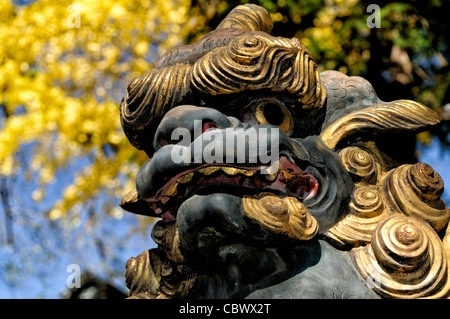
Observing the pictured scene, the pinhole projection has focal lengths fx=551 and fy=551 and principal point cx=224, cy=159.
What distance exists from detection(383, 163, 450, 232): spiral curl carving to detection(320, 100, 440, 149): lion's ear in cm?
13

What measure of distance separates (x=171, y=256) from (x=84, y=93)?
4.76 metres

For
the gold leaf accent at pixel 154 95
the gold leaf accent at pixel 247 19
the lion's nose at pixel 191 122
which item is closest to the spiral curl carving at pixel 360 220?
the lion's nose at pixel 191 122

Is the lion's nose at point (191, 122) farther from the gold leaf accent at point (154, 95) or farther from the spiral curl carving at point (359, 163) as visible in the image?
the spiral curl carving at point (359, 163)

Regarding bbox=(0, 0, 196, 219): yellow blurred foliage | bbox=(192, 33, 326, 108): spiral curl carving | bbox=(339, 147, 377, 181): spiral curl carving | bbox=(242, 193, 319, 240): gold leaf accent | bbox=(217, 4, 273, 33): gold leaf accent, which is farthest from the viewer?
bbox=(0, 0, 196, 219): yellow blurred foliage

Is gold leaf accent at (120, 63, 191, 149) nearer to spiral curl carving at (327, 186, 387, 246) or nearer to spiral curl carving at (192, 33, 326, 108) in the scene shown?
spiral curl carving at (192, 33, 326, 108)

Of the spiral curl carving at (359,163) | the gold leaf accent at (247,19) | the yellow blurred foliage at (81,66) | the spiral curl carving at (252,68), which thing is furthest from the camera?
the yellow blurred foliage at (81,66)

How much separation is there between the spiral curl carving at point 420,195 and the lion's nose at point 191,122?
48cm

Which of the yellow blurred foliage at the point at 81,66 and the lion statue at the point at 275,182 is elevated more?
the lion statue at the point at 275,182

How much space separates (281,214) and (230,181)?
0.15m

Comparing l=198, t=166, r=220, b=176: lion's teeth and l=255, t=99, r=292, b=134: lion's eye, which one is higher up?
l=255, t=99, r=292, b=134: lion's eye

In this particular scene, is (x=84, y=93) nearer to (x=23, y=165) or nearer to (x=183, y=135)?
(x=23, y=165)

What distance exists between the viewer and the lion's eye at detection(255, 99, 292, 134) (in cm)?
153

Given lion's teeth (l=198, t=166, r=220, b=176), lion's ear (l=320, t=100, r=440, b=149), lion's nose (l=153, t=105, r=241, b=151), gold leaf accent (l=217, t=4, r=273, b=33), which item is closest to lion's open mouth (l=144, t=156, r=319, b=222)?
lion's teeth (l=198, t=166, r=220, b=176)

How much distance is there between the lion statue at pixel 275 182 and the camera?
1.34m
